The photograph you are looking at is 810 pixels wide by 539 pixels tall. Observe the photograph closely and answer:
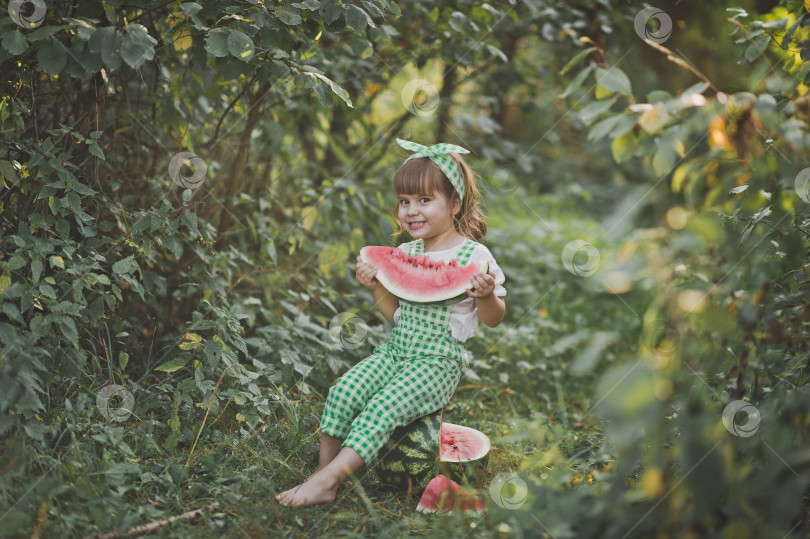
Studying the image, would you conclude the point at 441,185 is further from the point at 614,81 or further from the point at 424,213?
the point at 614,81

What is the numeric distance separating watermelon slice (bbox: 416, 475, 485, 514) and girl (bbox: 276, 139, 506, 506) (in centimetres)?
24

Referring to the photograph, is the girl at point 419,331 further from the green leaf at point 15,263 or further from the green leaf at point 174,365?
the green leaf at point 15,263

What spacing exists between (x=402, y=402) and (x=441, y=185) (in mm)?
892

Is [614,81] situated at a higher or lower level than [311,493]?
higher

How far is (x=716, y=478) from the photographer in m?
1.41

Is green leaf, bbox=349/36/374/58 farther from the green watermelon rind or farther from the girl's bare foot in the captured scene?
the girl's bare foot

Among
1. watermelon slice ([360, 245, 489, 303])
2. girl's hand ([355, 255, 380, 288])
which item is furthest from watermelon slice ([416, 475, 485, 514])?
girl's hand ([355, 255, 380, 288])

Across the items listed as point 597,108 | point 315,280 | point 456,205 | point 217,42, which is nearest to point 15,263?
point 217,42

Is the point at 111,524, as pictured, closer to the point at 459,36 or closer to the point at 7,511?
the point at 7,511

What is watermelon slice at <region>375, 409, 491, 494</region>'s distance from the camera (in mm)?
2520

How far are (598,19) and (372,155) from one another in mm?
1684

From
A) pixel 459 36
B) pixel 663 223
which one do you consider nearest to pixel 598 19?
pixel 459 36

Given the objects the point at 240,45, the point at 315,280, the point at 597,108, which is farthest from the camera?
the point at 315,280

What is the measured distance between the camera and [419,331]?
2.70 m
